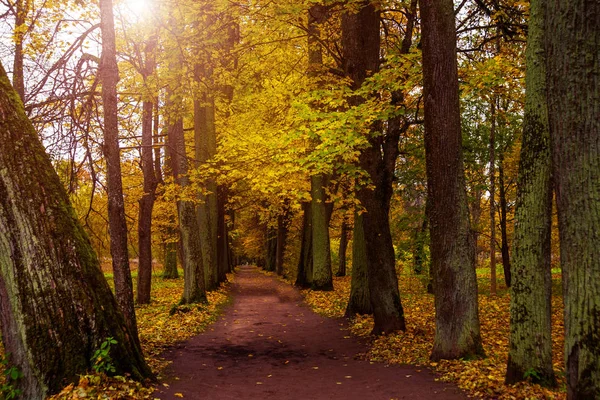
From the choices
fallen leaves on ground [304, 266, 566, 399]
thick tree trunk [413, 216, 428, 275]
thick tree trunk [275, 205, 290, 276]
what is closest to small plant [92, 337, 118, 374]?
fallen leaves on ground [304, 266, 566, 399]

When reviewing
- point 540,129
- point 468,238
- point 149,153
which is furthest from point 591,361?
point 149,153

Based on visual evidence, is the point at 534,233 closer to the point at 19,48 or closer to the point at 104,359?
the point at 104,359

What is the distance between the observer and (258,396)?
6.65m

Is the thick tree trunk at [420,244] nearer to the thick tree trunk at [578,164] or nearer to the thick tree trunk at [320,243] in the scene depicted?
the thick tree trunk at [320,243]

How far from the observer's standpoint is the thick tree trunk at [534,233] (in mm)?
5711

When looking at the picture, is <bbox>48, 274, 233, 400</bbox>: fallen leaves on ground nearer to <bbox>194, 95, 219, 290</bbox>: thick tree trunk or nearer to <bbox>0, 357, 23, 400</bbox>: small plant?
<bbox>0, 357, 23, 400</bbox>: small plant

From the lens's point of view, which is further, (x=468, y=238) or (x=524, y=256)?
(x=468, y=238)

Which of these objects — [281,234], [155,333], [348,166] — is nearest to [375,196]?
[348,166]

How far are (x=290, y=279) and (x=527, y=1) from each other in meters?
21.8

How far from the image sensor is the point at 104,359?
5.50 meters

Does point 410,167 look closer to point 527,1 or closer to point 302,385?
point 527,1

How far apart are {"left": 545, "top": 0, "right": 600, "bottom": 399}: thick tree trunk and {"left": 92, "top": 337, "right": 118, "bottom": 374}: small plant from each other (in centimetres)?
496

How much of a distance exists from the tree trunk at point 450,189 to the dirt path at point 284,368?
104 centimetres

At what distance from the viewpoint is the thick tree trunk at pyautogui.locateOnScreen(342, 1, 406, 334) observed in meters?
10.5
